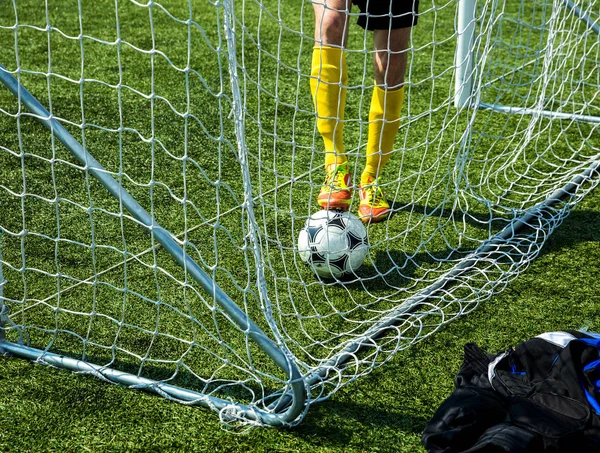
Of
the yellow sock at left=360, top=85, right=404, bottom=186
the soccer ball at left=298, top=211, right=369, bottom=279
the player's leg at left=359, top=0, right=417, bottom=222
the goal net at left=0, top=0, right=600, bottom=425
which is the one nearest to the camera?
the goal net at left=0, top=0, right=600, bottom=425

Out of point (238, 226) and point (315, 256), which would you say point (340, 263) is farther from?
point (238, 226)

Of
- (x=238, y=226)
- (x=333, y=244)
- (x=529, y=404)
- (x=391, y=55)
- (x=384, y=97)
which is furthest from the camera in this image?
(x=238, y=226)

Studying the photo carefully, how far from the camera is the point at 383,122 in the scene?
2.82 m

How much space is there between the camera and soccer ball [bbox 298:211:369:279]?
253 centimetres

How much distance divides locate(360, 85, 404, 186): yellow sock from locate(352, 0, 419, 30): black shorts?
0.26 meters

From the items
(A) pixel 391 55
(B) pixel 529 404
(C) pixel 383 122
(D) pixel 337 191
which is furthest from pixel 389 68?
(B) pixel 529 404

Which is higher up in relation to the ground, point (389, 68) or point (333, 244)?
point (389, 68)

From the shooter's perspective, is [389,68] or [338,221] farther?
[389,68]

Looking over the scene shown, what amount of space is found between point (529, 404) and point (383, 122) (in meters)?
1.35

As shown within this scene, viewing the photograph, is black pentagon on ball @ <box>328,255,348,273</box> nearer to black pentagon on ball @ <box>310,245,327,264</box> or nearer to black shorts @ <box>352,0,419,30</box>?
black pentagon on ball @ <box>310,245,327,264</box>

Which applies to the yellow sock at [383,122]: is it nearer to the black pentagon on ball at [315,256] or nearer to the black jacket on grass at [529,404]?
the black pentagon on ball at [315,256]

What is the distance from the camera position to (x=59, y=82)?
4410 mm

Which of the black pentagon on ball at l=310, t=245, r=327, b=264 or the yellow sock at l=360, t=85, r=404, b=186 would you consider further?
the yellow sock at l=360, t=85, r=404, b=186

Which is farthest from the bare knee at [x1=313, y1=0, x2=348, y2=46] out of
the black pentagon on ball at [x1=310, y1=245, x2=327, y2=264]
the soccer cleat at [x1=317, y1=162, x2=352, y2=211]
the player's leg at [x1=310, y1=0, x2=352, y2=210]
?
the black pentagon on ball at [x1=310, y1=245, x2=327, y2=264]
